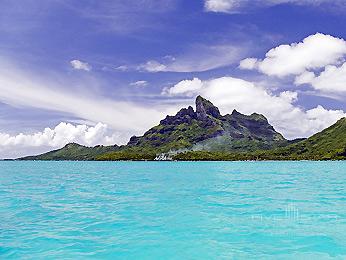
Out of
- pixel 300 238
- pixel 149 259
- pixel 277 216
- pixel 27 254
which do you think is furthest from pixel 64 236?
pixel 277 216

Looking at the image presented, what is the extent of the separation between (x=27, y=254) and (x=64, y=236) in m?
4.35

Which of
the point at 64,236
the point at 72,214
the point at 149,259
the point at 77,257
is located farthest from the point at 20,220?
the point at 149,259

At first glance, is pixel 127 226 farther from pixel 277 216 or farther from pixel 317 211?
pixel 317 211

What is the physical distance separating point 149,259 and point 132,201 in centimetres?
2694

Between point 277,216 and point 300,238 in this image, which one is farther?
point 277,216

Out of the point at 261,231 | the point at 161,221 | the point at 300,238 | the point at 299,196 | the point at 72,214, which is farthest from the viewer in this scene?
the point at 299,196

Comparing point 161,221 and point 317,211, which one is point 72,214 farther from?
point 317,211

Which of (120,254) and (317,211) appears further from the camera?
(317,211)

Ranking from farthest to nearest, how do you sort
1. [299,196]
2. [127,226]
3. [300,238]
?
1. [299,196]
2. [127,226]
3. [300,238]

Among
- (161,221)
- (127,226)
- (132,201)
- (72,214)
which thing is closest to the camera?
(127,226)

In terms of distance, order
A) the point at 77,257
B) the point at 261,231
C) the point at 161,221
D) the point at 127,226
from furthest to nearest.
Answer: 1. the point at 161,221
2. the point at 127,226
3. the point at 261,231
4. the point at 77,257

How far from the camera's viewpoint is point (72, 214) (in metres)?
38.2

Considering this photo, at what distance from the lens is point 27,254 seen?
23.5 m

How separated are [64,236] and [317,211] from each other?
25.1m
